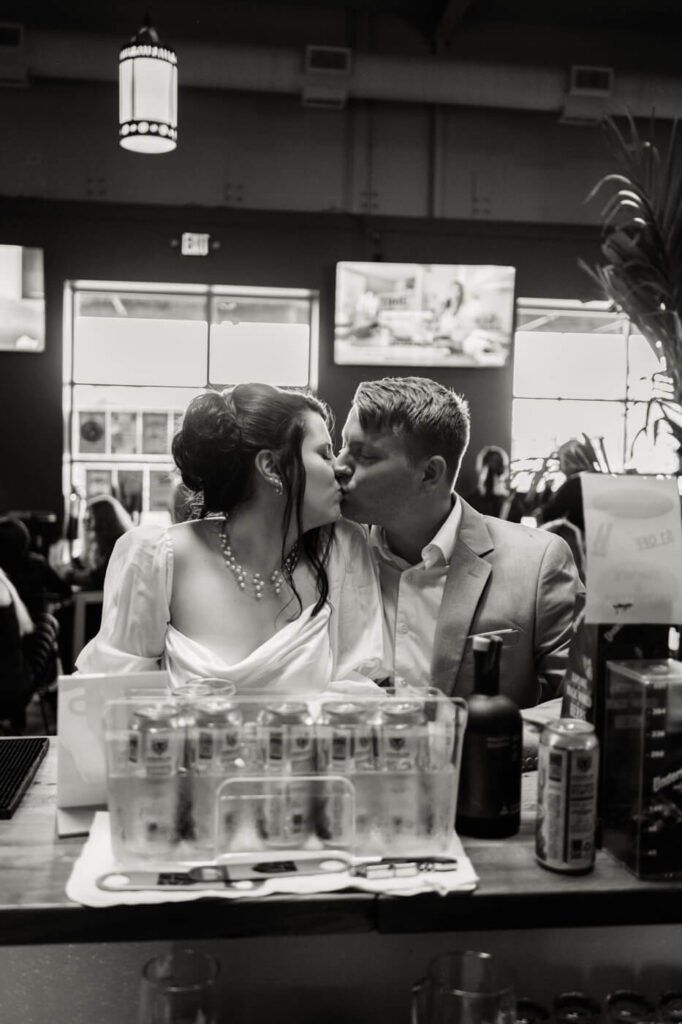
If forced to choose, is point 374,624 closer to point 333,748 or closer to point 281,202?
point 333,748

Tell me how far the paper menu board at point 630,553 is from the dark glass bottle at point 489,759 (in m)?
0.15

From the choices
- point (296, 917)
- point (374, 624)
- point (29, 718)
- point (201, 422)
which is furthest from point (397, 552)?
point (29, 718)

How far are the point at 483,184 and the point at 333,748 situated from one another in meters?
7.46

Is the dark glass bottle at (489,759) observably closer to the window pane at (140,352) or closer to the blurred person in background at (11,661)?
the blurred person in background at (11,661)

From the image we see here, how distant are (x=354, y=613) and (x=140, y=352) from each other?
20.0ft

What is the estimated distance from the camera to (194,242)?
748cm

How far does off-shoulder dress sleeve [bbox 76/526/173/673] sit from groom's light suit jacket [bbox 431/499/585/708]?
593 millimetres

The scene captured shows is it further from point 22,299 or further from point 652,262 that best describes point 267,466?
point 22,299

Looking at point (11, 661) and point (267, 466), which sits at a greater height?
point (267, 466)

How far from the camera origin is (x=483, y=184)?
7.92m

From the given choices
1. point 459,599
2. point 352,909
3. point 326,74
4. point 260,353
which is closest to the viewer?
point 352,909

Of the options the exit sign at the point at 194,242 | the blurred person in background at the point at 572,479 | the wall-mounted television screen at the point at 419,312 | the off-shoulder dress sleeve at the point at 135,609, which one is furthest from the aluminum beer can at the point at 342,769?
the exit sign at the point at 194,242

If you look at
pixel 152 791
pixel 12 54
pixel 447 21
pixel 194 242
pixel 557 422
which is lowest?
pixel 152 791

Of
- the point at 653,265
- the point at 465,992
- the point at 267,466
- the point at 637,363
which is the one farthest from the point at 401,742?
the point at 637,363
